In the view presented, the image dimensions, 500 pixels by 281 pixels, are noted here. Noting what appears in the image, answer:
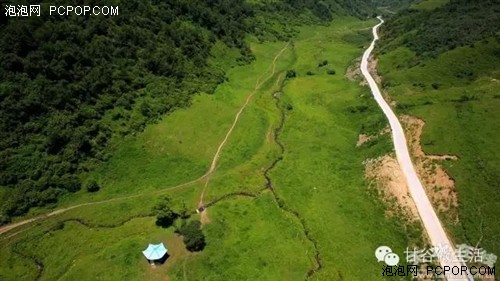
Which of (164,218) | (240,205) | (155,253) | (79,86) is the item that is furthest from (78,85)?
(155,253)

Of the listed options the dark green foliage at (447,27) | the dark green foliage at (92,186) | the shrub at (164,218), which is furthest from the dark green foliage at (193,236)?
the dark green foliage at (447,27)

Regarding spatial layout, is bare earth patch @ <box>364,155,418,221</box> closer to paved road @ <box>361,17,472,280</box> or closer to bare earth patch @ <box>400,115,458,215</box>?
paved road @ <box>361,17,472,280</box>

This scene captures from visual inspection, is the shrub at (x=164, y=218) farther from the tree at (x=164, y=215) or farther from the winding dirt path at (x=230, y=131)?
the winding dirt path at (x=230, y=131)

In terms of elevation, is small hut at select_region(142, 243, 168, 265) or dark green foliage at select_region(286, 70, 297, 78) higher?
dark green foliage at select_region(286, 70, 297, 78)

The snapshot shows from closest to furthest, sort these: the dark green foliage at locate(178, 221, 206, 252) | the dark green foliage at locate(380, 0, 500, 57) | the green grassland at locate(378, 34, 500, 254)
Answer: the green grassland at locate(378, 34, 500, 254) → the dark green foliage at locate(178, 221, 206, 252) → the dark green foliage at locate(380, 0, 500, 57)

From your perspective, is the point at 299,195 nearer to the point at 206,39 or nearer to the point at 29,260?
the point at 29,260

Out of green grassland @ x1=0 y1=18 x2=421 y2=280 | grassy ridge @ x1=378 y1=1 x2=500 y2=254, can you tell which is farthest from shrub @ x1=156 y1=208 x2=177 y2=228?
grassy ridge @ x1=378 y1=1 x2=500 y2=254
